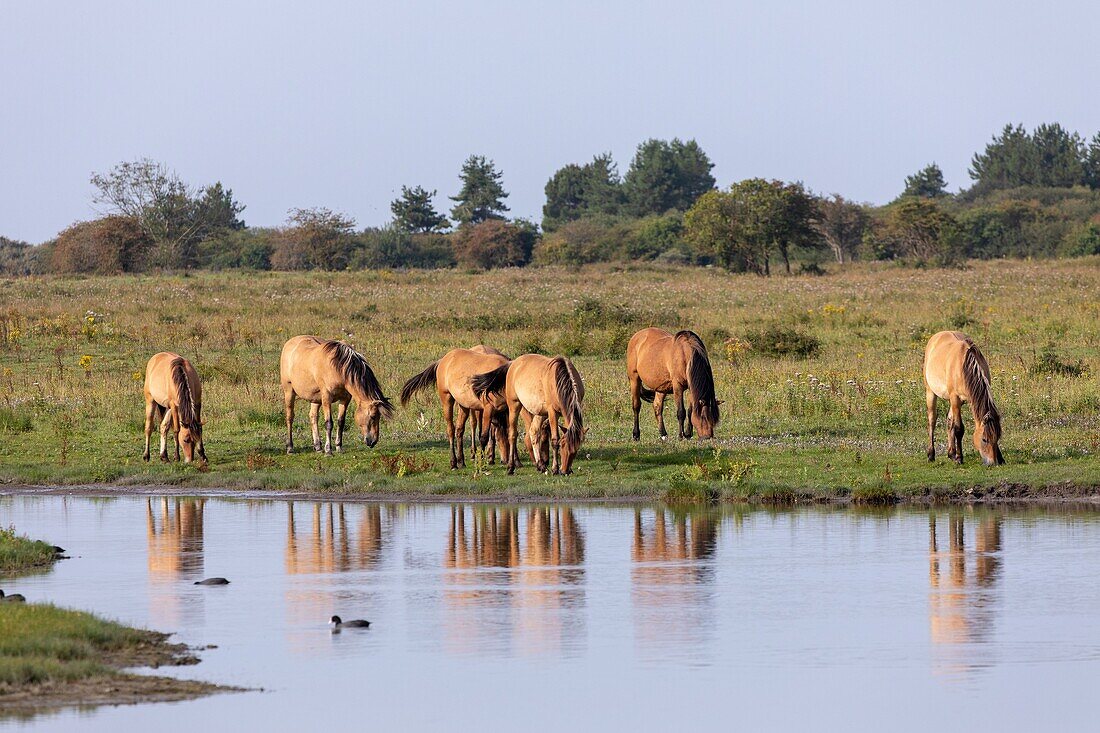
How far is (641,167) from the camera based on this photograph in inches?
5226

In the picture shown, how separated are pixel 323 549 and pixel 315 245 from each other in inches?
2625

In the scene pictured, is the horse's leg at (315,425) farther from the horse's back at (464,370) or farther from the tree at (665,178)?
the tree at (665,178)

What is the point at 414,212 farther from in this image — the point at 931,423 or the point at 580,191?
the point at 931,423

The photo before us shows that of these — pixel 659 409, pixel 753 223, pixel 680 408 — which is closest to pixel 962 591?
pixel 680 408

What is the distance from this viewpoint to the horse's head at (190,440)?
2175cm

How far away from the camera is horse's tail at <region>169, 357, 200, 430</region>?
21.6 metres

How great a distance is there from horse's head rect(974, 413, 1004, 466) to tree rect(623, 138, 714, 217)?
10895cm

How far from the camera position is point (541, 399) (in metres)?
19.5

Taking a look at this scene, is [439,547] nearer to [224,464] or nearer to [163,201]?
[224,464]

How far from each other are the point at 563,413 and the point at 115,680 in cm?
1027

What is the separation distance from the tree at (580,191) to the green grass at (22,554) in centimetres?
11824

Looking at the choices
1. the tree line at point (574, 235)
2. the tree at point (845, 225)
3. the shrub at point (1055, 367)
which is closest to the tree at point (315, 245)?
the tree line at point (574, 235)

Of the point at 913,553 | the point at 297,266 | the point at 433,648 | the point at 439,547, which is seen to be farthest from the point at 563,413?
the point at 297,266

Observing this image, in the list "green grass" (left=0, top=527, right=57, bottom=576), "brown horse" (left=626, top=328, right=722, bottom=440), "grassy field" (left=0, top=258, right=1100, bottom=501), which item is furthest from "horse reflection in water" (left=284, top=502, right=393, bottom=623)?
"brown horse" (left=626, top=328, right=722, bottom=440)
